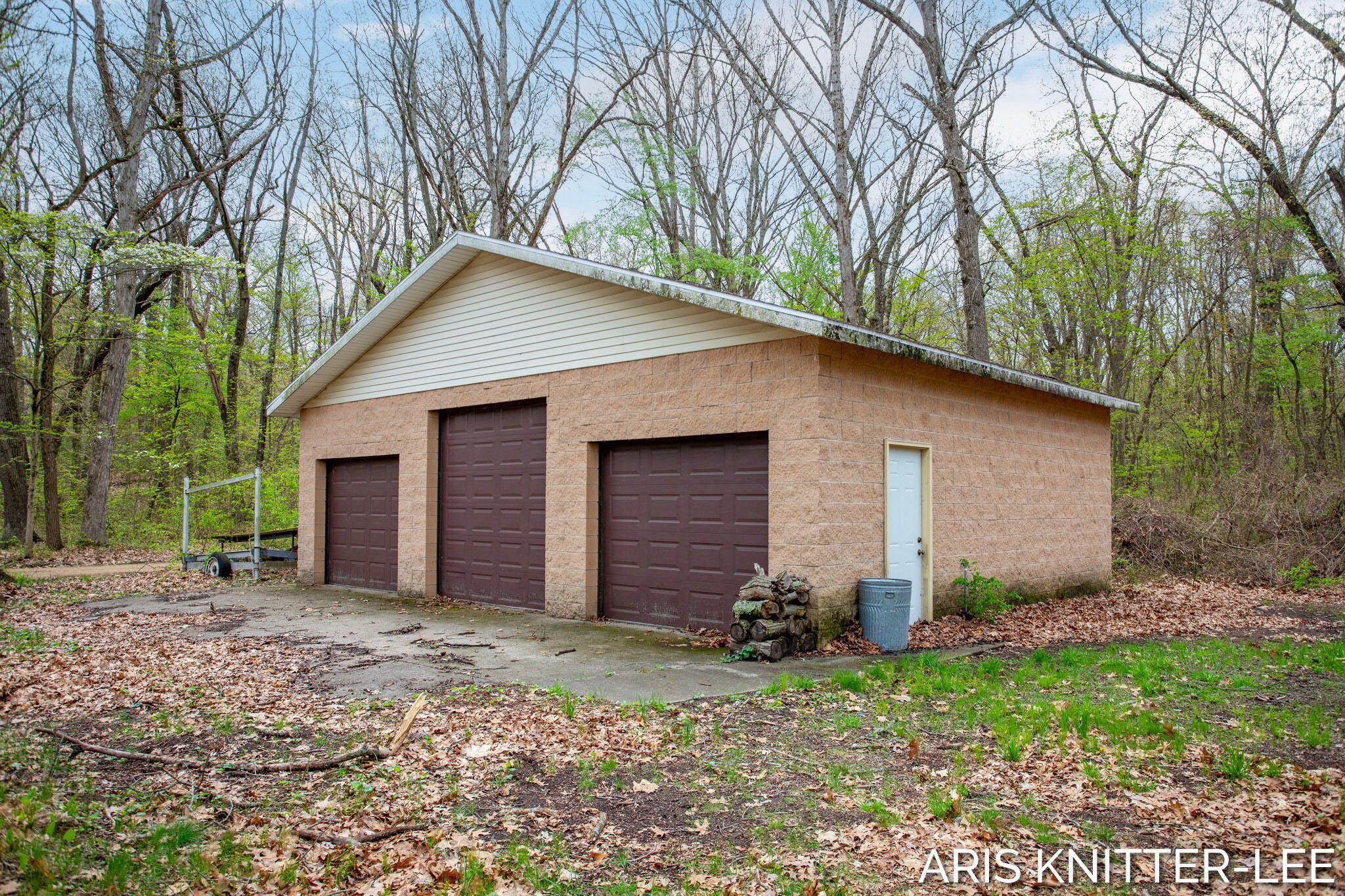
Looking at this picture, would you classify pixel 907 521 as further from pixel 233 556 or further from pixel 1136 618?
pixel 233 556

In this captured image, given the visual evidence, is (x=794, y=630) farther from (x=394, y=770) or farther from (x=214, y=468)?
(x=214, y=468)

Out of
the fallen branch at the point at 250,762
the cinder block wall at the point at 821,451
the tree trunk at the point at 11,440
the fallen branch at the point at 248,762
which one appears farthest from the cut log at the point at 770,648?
the tree trunk at the point at 11,440

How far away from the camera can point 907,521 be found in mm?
9609

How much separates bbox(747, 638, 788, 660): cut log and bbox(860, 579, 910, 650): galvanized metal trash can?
1077 mm

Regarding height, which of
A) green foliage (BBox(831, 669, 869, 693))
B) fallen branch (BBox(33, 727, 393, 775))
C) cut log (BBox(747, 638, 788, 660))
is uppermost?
cut log (BBox(747, 638, 788, 660))

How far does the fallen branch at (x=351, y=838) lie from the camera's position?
3.86 metres

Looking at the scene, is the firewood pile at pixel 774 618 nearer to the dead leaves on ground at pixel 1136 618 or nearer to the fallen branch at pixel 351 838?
the dead leaves on ground at pixel 1136 618

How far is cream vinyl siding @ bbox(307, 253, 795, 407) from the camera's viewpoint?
9664mm

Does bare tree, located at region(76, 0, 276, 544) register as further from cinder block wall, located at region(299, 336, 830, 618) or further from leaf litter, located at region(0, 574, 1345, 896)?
leaf litter, located at region(0, 574, 1345, 896)

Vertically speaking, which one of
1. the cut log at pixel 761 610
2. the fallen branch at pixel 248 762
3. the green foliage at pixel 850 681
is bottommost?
the fallen branch at pixel 248 762

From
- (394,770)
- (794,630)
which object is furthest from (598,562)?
(394,770)

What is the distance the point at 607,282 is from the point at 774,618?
4.63 metres

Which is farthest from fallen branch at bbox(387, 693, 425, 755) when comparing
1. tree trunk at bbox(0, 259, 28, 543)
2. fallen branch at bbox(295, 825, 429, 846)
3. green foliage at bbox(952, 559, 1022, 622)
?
tree trunk at bbox(0, 259, 28, 543)

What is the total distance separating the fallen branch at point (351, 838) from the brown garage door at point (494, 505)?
287 inches
